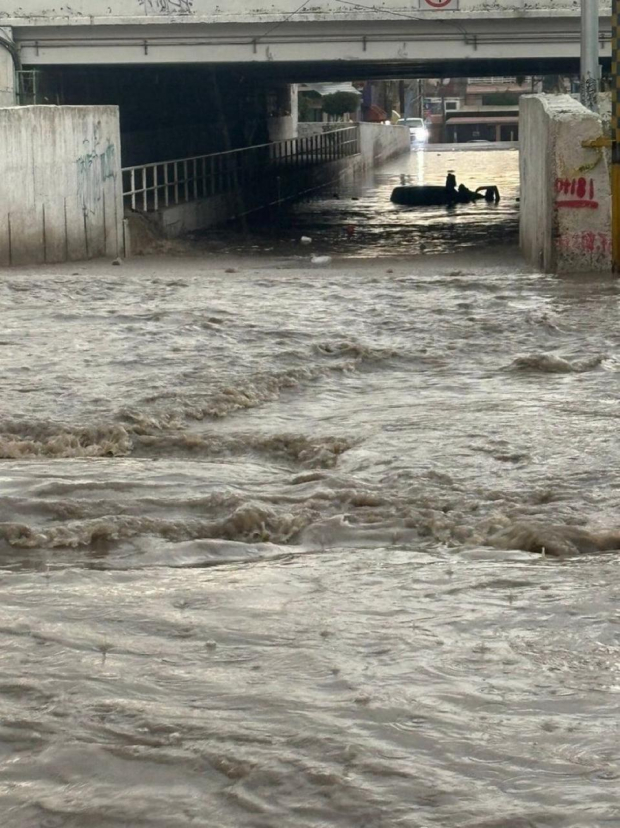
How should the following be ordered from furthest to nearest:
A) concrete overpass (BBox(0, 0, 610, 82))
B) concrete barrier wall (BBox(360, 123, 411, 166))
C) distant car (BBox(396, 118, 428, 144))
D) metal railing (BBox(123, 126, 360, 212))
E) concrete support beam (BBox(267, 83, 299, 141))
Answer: distant car (BBox(396, 118, 428, 144)) < concrete barrier wall (BBox(360, 123, 411, 166)) < concrete support beam (BBox(267, 83, 299, 141)) < metal railing (BBox(123, 126, 360, 212)) < concrete overpass (BBox(0, 0, 610, 82))

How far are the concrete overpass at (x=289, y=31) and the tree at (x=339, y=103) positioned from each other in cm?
4048

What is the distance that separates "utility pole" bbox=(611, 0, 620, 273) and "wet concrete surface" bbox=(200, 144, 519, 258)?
7.06 meters

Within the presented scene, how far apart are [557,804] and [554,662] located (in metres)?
0.88

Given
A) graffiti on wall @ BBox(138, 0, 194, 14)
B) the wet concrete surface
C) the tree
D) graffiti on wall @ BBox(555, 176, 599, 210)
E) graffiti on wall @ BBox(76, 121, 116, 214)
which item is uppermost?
the tree

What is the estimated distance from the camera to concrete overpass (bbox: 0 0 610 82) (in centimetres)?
2597

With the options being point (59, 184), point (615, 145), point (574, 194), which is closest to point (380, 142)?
point (59, 184)

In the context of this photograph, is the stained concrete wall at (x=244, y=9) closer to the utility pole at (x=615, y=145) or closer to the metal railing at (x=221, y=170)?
the metal railing at (x=221, y=170)

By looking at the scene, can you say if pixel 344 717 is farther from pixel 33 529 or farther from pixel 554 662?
pixel 33 529

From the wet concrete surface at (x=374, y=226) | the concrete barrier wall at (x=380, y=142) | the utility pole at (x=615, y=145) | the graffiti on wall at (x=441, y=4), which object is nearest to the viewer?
the utility pole at (x=615, y=145)

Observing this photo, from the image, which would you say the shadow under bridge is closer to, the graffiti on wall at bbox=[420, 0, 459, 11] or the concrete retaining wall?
the concrete retaining wall

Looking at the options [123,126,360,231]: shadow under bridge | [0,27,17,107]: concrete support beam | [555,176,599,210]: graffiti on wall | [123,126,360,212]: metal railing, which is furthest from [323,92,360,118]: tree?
[555,176,599,210]: graffiti on wall

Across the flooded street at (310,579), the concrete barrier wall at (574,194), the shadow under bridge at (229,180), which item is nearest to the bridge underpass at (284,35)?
the shadow under bridge at (229,180)

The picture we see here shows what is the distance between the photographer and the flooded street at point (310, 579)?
351cm

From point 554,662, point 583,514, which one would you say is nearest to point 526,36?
point 583,514
